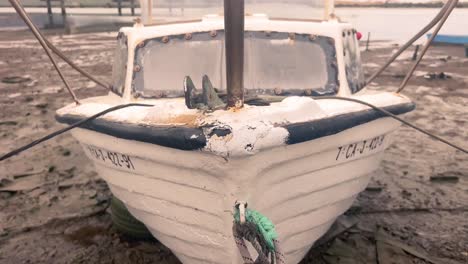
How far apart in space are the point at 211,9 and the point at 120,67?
52.0 inches

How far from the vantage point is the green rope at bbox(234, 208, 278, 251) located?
255 centimetres

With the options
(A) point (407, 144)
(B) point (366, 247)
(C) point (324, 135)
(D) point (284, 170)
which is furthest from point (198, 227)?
(A) point (407, 144)

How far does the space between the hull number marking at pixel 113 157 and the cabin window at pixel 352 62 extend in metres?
2.31

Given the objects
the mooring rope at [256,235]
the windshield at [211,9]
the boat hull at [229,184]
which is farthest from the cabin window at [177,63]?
the mooring rope at [256,235]

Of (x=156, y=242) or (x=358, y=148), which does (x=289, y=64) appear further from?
(x=156, y=242)

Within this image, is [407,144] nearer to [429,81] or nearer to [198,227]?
[198,227]

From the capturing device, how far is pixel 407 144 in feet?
25.2

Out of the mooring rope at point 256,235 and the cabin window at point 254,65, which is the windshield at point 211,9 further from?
the mooring rope at point 256,235

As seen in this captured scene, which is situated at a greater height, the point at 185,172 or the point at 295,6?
the point at 295,6

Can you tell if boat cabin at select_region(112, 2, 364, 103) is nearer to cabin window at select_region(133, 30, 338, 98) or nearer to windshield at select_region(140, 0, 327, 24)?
cabin window at select_region(133, 30, 338, 98)

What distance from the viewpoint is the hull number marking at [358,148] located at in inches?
131

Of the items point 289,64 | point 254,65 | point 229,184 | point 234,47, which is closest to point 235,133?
point 229,184

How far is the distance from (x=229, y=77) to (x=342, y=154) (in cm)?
129

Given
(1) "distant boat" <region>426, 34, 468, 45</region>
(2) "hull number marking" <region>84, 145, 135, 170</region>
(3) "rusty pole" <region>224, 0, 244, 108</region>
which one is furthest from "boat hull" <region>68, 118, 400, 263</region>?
A: (1) "distant boat" <region>426, 34, 468, 45</region>
